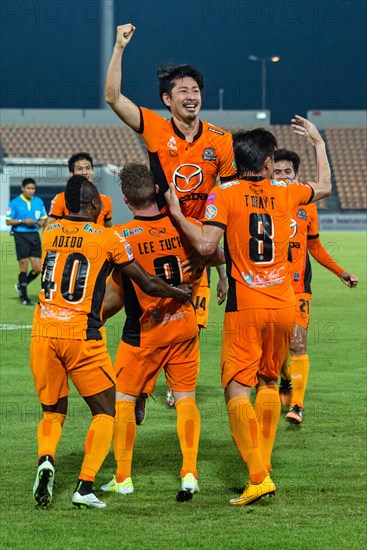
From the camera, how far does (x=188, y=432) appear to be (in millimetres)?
5691

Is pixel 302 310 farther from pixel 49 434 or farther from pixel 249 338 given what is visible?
pixel 49 434

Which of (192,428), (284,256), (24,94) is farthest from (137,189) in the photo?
(24,94)

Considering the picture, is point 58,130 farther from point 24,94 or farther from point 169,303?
point 169,303

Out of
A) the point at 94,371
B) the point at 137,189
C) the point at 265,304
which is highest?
the point at 137,189

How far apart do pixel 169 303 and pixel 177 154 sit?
97 cm

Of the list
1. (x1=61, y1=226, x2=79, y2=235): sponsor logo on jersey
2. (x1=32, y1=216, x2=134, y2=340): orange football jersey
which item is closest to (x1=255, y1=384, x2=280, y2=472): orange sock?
(x1=32, y1=216, x2=134, y2=340): orange football jersey

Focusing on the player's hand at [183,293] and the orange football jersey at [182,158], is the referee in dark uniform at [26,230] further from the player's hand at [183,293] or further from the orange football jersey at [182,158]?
the player's hand at [183,293]

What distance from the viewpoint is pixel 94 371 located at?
5.32 metres

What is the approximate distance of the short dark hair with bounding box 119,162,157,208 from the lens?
5.62m

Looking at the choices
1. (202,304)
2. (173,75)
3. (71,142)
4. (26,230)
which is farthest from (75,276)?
(71,142)

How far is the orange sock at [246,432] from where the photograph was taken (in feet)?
17.7


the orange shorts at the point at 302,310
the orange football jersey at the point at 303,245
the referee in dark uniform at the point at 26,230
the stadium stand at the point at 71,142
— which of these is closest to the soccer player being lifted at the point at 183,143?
the orange football jersey at the point at 303,245

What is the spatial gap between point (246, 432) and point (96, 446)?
90cm

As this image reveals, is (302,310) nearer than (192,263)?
No
